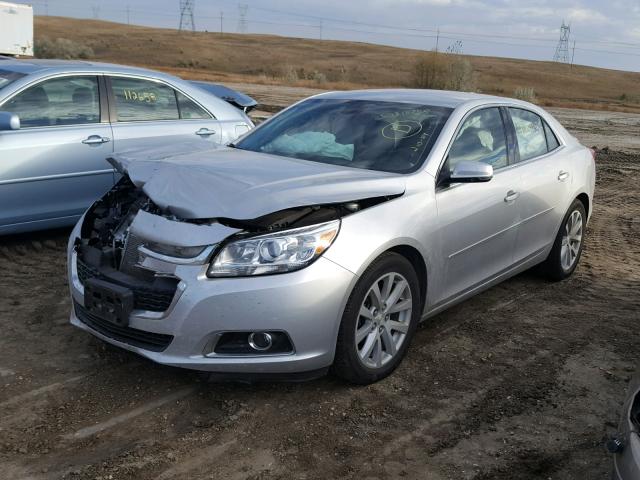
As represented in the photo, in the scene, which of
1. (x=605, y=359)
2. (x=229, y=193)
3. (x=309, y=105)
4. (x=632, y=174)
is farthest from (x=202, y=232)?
(x=632, y=174)

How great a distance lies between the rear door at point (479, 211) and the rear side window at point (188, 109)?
315 cm

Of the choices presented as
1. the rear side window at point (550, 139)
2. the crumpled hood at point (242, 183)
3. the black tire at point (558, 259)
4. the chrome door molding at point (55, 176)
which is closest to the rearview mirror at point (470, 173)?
the crumpled hood at point (242, 183)

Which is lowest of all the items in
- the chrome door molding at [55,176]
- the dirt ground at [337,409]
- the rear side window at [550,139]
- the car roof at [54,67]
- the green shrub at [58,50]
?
the dirt ground at [337,409]

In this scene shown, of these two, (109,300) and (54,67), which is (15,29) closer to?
(54,67)

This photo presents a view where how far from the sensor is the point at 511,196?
4.94m

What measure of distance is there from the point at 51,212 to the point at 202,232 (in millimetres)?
3051

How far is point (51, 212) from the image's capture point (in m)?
6.07

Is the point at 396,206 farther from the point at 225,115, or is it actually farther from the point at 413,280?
the point at 225,115

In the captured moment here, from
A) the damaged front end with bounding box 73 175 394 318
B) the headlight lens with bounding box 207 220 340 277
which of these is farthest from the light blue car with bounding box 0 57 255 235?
the headlight lens with bounding box 207 220 340 277

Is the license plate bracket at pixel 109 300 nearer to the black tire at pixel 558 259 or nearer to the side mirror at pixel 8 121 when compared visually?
the side mirror at pixel 8 121

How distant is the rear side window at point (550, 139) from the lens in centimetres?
579

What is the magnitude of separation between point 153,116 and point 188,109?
0.42 meters

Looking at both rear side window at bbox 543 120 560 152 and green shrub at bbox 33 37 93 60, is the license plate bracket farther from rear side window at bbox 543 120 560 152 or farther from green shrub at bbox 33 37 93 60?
green shrub at bbox 33 37 93 60

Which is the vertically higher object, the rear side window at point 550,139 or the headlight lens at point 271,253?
the rear side window at point 550,139
